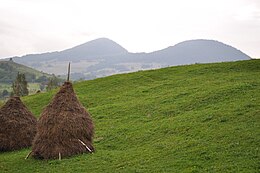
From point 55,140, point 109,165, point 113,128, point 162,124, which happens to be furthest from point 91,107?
point 109,165

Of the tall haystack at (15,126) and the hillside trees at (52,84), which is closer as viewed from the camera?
the tall haystack at (15,126)

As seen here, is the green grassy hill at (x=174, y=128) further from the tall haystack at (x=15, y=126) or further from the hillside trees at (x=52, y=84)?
the hillside trees at (x=52, y=84)

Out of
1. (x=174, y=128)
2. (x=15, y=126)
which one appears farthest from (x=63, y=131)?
(x=174, y=128)

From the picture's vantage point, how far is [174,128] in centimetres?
2564

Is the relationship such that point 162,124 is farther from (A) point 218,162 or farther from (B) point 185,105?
(A) point 218,162

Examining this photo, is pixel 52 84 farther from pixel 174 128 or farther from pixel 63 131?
pixel 63 131

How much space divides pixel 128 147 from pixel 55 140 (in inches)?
207

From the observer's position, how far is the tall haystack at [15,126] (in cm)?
2758

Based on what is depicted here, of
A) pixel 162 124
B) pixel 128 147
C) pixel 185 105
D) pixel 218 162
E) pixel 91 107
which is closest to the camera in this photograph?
pixel 218 162

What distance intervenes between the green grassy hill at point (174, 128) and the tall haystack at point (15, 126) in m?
1.12

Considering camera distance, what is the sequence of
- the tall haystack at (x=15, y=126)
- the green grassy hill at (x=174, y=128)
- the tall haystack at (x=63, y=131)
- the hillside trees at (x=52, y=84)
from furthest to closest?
1. the hillside trees at (x=52, y=84)
2. the tall haystack at (x=15, y=126)
3. the tall haystack at (x=63, y=131)
4. the green grassy hill at (x=174, y=128)

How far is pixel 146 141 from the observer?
24.7 m

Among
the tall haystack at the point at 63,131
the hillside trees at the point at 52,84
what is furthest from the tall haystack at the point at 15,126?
the hillside trees at the point at 52,84

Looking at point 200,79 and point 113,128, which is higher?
point 200,79
